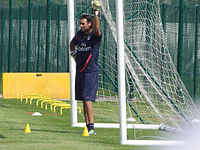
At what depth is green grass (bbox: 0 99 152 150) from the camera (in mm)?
6367

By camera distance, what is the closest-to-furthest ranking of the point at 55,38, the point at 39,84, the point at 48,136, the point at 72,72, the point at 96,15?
the point at 96,15 < the point at 48,136 < the point at 72,72 < the point at 39,84 < the point at 55,38

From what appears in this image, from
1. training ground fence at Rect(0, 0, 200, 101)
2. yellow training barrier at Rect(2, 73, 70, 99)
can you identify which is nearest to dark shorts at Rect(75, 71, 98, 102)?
training ground fence at Rect(0, 0, 200, 101)

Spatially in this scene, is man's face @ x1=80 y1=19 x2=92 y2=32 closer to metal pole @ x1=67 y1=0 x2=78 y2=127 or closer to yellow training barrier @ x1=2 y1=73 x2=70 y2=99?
metal pole @ x1=67 y1=0 x2=78 y2=127

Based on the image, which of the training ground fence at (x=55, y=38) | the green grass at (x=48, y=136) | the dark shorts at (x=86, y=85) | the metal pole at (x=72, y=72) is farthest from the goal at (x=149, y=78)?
the training ground fence at (x=55, y=38)

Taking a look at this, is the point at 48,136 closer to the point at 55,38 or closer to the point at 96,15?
the point at 96,15

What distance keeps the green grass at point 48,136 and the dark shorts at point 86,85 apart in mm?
536

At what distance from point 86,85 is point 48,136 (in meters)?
0.90

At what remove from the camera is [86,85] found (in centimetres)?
758

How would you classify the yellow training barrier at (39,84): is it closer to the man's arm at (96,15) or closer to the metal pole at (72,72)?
the metal pole at (72,72)

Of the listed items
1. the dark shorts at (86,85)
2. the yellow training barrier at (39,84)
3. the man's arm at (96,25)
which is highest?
the man's arm at (96,25)

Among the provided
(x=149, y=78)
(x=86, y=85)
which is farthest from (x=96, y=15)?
(x=149, y=78)

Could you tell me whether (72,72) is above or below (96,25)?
below

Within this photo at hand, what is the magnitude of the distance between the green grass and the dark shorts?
0.54m

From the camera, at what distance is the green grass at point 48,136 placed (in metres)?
6.37
